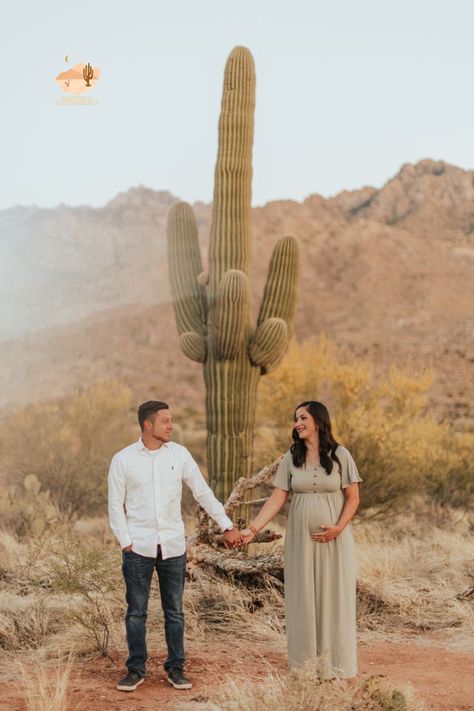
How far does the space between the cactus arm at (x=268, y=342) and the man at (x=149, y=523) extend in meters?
6.33

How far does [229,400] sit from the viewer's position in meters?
12.3

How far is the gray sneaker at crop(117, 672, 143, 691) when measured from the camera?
19.6 ft

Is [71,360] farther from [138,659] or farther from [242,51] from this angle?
[138,659]

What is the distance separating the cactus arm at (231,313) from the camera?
39.4 feet

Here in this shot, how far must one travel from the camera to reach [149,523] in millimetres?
5840

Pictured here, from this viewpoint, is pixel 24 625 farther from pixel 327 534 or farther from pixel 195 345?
pixel 195 345

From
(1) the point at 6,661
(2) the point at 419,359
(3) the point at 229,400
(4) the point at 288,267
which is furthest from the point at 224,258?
(2) the point at 419,359

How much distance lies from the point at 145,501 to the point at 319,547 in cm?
107

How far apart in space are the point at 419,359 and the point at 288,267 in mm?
36649

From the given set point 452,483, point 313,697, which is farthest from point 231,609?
point 452,483

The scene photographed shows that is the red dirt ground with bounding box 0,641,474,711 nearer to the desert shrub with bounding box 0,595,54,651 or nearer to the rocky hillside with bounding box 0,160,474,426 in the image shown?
the desert shrub with bounding box 0,595,54,651

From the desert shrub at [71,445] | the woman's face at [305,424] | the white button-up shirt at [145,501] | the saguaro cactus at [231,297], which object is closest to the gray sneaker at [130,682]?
the white button-up shirt at [145,501]

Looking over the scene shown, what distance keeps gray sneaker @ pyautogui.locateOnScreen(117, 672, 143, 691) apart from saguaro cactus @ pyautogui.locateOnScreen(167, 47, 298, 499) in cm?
582

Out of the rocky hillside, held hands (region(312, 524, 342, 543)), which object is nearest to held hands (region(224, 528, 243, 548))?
held hands (region(312, 524, 342, 543))
